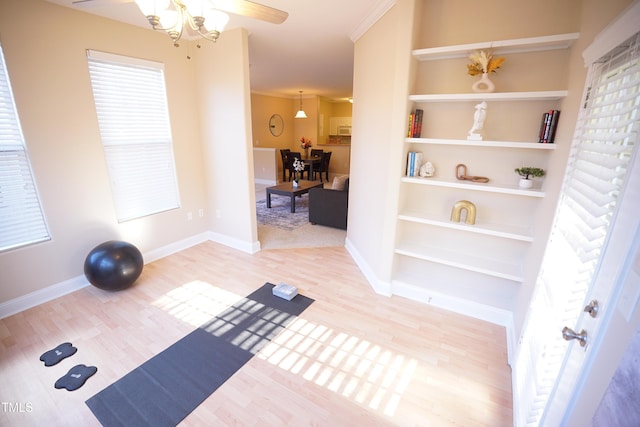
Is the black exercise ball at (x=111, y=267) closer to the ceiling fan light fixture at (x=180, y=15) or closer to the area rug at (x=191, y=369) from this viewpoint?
the area rug at (x=191, y=369)

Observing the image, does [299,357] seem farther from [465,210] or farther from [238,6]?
[238,6]

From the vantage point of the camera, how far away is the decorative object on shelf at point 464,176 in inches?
87.7

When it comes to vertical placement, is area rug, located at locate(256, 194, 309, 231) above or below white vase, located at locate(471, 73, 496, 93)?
below

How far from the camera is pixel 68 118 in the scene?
2502 millimetres

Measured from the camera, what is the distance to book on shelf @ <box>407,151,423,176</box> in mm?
2367

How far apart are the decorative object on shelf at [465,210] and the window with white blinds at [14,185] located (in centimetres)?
358

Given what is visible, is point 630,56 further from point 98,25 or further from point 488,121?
point 98,25

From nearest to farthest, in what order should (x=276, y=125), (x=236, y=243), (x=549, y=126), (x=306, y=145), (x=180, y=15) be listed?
1. (x=180, y=15)
2. (x=549, y=126)
3. (x=236, y=243)
4. (x=306, y=145)
5. (x=276, y=125)

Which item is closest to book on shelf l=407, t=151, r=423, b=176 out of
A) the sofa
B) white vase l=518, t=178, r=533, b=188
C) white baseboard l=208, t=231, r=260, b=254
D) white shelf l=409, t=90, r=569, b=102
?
white shelf l=409, t=90, r=569, b=102

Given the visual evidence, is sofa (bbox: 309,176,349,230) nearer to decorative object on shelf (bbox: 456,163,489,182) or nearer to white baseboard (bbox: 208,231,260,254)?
white baseboard (bbox: 208,231,260,254)

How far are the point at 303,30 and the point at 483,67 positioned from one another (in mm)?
1876


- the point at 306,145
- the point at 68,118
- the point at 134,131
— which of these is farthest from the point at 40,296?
the point at 306,145

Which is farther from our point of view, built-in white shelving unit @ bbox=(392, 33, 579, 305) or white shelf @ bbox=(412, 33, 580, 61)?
built-in white shelving unit @ bbox=(392, 33, 579, 305)

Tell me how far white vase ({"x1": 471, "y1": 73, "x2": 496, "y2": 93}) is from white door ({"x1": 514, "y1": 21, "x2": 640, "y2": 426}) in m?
0.64
